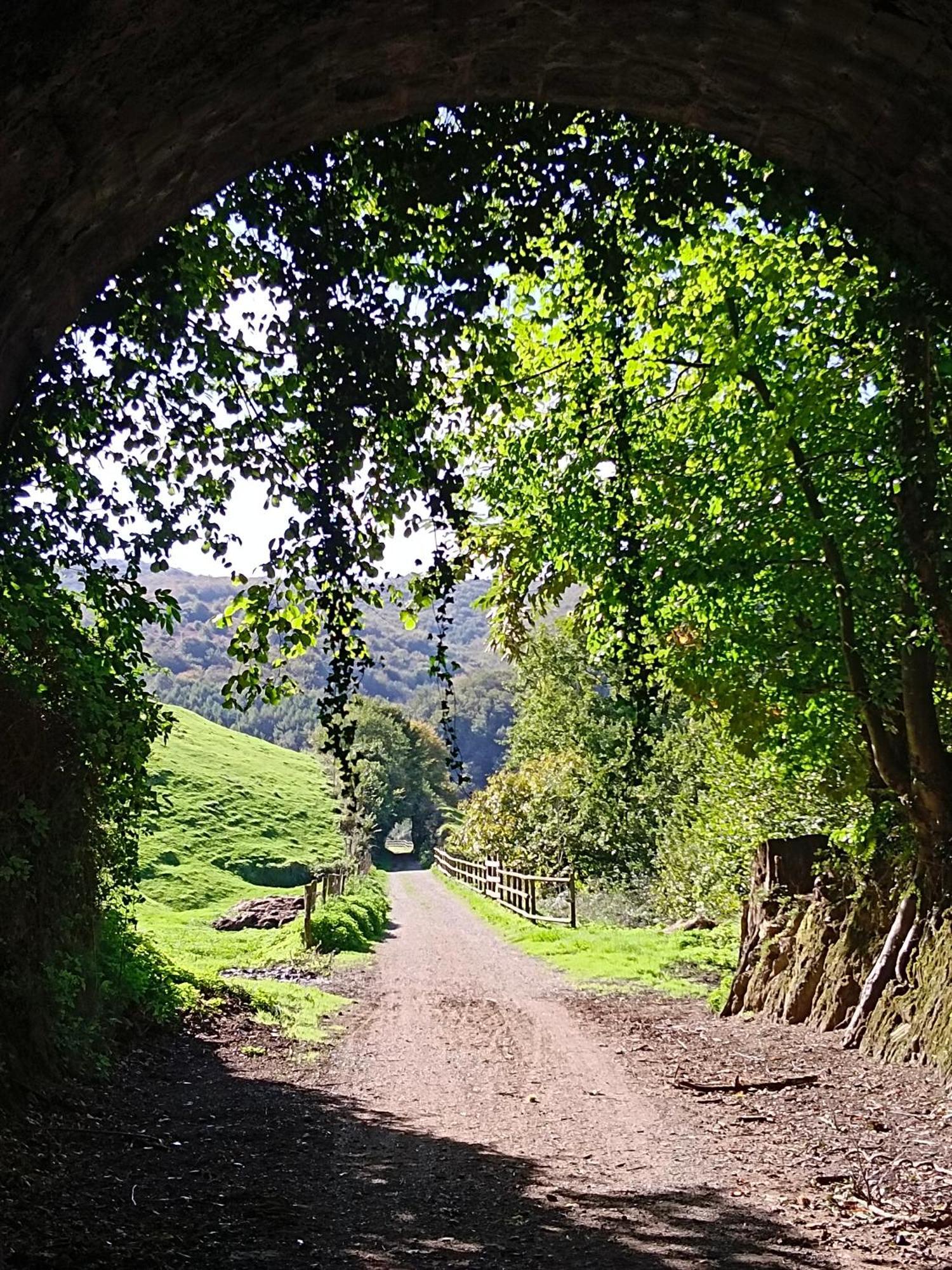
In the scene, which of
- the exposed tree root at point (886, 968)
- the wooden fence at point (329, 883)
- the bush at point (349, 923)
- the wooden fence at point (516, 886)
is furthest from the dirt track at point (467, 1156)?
the wooden fence at point (516, 886)

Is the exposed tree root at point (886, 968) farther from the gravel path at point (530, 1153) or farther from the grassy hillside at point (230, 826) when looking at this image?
the grassy hillside at point (230, 826)

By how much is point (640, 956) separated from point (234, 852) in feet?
109

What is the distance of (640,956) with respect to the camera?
18141mm

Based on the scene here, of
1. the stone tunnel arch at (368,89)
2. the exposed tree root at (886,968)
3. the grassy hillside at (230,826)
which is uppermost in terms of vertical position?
the stone tunnel arch at (368,89)

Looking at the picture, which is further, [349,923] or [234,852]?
[234,852]

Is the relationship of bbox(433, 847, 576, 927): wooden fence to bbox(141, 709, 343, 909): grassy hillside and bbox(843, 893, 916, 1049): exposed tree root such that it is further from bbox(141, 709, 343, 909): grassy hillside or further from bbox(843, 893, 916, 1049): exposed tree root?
bbox(843, 893, 916, 1049): exposed tree root

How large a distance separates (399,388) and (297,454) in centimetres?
79

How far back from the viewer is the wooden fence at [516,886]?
27.0m

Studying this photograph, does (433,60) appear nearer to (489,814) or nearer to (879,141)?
(879,141)

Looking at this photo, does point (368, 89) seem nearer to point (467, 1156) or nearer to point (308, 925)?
point (467, 1156)

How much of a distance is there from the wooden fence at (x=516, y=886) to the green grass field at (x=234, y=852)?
21.2ft

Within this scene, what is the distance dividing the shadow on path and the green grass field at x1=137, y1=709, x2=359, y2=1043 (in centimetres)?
360

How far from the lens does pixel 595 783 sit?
28703 mm

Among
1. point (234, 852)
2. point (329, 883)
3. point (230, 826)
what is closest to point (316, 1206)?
point (329, 883)
